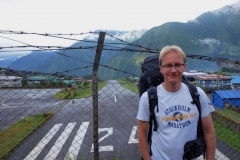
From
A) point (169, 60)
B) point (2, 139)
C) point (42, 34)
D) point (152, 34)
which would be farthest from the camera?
point (152, 34)

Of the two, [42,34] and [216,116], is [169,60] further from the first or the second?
[216,116]

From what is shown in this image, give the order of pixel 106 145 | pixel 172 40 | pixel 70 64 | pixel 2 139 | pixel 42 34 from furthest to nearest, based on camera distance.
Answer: pixel 70 64 < pixel 172 40 < pixel 2 139 < pixel 106 145 < pixel 42 34

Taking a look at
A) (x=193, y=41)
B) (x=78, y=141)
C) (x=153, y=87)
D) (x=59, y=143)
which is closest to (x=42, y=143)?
(x=59, y=143)

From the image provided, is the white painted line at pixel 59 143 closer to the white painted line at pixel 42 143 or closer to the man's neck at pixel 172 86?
the white painted line at pixel 42 143

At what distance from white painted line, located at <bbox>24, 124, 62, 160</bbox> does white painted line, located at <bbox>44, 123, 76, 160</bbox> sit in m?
0.45

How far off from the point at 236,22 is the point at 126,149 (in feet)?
609

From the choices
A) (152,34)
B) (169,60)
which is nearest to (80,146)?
(169,60)

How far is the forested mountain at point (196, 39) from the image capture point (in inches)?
4783

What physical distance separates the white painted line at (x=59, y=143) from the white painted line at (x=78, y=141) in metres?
0.48

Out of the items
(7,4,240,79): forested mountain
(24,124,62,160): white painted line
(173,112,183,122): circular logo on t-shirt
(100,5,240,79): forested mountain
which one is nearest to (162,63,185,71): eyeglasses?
(173,112,183,122): circular logo on t-shirt

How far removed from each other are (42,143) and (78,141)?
1.55 m

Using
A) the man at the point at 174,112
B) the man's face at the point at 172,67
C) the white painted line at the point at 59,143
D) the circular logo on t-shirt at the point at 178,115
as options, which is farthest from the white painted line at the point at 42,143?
the man's face at the point at 172,67

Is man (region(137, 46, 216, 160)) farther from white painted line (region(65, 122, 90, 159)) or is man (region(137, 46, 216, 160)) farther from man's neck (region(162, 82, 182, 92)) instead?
white painted line (region(65, 122, 90, 159))

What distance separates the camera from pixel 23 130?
34.5 feet
